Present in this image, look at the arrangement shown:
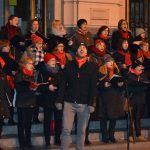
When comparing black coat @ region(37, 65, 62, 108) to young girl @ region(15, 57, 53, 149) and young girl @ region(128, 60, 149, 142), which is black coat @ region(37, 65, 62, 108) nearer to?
young girl @ region(15, 57, 53, 149)

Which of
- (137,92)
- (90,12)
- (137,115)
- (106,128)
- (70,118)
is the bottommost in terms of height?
(106,128)

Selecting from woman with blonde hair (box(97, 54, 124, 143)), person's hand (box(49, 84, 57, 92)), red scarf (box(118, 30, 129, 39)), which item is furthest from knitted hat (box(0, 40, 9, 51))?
red scarf (box(118, 30, 129, 39))

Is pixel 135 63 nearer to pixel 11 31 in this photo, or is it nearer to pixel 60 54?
pixel 60 54

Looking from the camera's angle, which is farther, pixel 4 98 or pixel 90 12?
pixel 90 12

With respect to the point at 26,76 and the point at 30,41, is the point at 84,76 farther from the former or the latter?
the point at 30,41

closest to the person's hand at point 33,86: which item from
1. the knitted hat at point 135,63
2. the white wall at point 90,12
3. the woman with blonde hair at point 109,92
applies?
the woman with blonde hair at point 109,92

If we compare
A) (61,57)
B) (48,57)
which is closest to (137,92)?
(61,57)

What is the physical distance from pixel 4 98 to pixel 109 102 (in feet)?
7.47

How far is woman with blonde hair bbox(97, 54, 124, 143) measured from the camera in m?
13.3

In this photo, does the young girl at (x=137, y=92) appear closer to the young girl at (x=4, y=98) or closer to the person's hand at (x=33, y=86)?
the person's hand at (x=33, y=86)

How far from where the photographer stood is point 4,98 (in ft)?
40.7

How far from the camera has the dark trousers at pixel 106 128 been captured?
13.6 metres

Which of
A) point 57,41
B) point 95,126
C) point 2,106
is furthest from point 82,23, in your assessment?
point 2,106

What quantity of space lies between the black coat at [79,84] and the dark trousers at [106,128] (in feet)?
5.67
